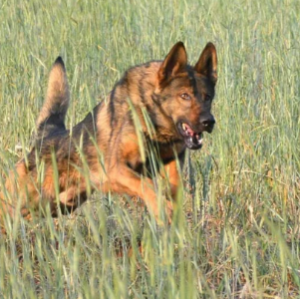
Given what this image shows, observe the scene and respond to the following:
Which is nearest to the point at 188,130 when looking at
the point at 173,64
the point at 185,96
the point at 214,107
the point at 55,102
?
the point at 185,96

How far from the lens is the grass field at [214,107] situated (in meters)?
3.60

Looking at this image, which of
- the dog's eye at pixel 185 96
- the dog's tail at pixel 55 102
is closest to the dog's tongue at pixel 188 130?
the dog's eye at pixel 185 96

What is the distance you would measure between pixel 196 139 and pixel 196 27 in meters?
2.38

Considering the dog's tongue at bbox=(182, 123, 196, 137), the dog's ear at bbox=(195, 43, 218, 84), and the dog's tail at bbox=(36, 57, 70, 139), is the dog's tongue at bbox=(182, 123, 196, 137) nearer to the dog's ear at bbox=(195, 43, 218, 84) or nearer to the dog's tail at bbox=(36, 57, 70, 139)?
the dog's ear at bbox=(195, 43, 218, 84)

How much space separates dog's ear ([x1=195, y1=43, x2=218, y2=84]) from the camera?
4.36 metres

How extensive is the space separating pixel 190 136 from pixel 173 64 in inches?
16.0

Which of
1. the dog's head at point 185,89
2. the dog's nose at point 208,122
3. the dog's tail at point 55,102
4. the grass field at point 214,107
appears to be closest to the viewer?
the grass field at point 214,107

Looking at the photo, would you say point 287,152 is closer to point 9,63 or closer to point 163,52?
point 163,52

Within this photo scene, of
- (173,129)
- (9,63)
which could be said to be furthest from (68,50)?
(173,129)

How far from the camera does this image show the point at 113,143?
4.12 m

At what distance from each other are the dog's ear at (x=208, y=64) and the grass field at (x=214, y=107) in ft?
1.27

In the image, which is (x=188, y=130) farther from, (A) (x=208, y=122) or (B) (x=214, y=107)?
(B) (x=214, y=107)

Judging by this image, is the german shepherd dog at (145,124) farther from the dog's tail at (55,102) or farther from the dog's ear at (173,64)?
the dog's tail at (55,102)

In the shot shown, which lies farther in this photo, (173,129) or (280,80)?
(280,80)
